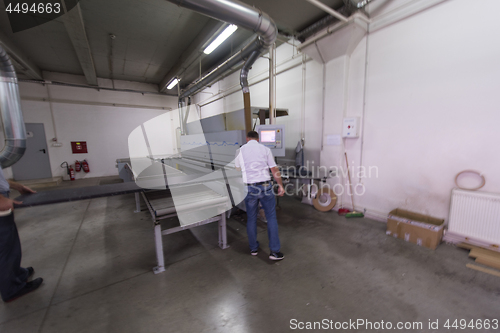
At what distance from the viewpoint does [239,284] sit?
1.92m

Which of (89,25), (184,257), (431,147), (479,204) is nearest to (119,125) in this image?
(89,25)

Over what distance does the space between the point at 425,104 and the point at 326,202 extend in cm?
210

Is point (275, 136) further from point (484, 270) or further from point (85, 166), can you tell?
point (85, 166)

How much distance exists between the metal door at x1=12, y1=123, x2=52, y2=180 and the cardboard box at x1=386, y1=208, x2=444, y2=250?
9871mm

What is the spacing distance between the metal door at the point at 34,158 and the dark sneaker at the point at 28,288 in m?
6.93

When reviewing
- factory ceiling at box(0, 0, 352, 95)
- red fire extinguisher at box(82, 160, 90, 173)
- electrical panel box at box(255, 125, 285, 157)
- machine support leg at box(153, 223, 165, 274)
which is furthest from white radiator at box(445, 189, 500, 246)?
red fire extinguisher at box(82, 160, 90, 173)

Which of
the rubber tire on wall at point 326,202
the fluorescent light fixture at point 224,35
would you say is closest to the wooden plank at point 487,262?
the rubber tire on wall at point 326,202

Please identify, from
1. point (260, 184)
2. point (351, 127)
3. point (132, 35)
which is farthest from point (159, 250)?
point (132, 35)

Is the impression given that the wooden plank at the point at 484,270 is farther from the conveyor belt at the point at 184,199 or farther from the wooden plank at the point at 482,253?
the conveyor belt at the point at 184,199

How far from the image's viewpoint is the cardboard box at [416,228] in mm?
2426

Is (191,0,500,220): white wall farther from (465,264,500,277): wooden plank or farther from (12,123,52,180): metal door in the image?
(12,123,52,180): metal door

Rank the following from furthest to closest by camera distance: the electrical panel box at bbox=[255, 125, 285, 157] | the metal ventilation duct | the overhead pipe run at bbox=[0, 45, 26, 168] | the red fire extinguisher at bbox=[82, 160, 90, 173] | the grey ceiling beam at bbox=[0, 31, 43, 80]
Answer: the red fire extinguisher at bbox=[82, 160, 90, 173], the grey ceiling beam at bbox=[0, 31, 43, 80], the electrical panel box at bbox=[255, 125, 285, 157], the overhead pipe run at bbox=[0, 45, 26, 168], the metal ventilation duct

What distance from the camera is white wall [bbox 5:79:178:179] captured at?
21.4 feet

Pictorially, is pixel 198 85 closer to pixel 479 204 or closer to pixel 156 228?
pixel 156 228
